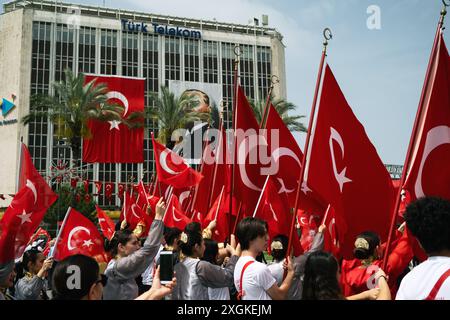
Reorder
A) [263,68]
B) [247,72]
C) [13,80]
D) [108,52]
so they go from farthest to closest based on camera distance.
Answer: [263,68]
[247,72]
[108,52]
[13,80]

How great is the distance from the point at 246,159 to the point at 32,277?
395 centimetres

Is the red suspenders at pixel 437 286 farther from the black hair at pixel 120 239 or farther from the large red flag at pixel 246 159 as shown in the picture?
the large red flag at pixel 246 159

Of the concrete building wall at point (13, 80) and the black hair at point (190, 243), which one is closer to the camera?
the black hair at point (190, 243)

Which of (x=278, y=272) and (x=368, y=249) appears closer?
(x=368, y=249)

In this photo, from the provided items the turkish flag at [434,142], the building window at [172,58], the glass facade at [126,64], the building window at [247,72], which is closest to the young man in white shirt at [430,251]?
the turkish flag at [434,142]

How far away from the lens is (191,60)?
46438 millimetres

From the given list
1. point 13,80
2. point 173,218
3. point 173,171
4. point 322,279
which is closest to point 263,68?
point 13,80

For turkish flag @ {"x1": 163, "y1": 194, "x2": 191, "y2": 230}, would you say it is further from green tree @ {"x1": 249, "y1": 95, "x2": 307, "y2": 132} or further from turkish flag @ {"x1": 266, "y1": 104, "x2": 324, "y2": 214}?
green tree @ {"x1": 249, "y1": 95, "x2": 307, "y2": 132}

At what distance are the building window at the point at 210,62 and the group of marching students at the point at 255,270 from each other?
41.4 m

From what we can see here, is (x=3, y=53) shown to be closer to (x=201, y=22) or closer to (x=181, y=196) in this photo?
(x=201, y=22)

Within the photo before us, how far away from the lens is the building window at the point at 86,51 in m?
42.5

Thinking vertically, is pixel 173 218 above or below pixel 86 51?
below

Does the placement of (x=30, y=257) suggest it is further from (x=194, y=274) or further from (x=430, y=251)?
(x=430, y=251)
